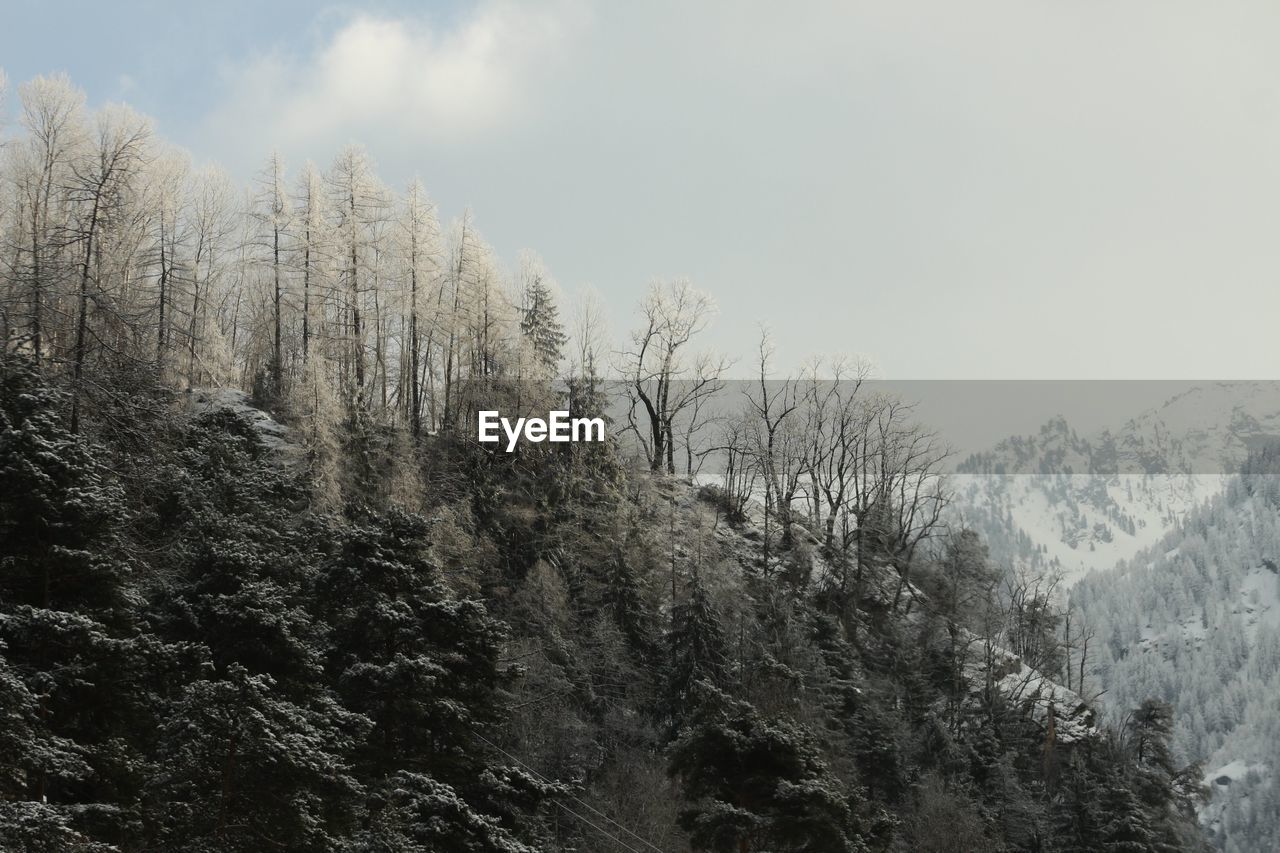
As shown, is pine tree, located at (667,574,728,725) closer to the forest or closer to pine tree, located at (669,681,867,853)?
the forest

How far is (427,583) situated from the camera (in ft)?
65.0

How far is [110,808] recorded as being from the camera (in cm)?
1195

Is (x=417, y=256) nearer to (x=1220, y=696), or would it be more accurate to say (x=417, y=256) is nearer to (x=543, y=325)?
(x=543, y=325)

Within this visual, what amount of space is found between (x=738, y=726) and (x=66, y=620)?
39.4ft

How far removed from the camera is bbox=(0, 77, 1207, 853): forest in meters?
13.6

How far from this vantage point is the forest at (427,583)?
13.6 metres

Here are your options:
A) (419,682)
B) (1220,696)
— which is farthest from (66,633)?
(1220,696)

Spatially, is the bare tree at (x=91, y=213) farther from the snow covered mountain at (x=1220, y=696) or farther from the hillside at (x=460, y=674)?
the snow covered mountain at (x=1220, y=696)

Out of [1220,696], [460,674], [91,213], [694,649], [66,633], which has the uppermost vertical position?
[91,213]

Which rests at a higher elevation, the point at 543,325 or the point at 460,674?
the point at 543,325

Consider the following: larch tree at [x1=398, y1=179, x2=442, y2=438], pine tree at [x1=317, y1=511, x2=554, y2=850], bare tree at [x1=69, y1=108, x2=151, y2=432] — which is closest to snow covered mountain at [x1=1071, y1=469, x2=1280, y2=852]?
larch tree at [x1=398, y1=179, x2=442, y2=438]

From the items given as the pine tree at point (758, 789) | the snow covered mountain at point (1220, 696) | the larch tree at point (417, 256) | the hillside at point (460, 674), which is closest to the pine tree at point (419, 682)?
the hillside at point (460, 674)

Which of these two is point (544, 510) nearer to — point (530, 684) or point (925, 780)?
point (530, 684)

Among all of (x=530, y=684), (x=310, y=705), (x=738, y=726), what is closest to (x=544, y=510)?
(x=530, y=684)
